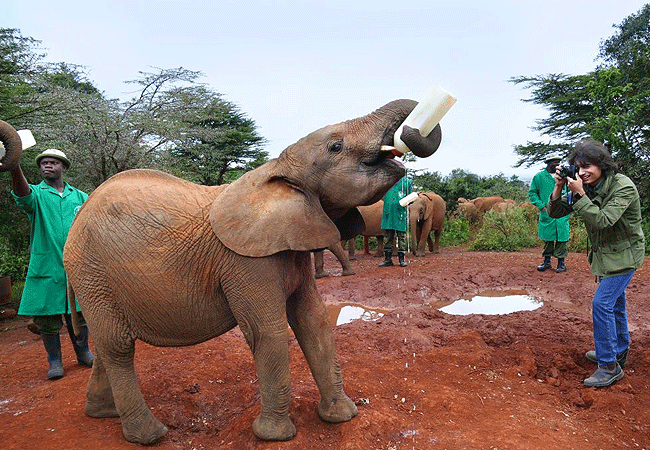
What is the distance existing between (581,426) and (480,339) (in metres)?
1.72

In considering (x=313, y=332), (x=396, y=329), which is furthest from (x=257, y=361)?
(x=396, y=329)

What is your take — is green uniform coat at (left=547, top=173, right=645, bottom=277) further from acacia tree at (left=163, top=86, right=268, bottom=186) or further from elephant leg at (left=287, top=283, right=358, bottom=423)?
acacia tree at (left=163, top=86, right=268, bottom=186)

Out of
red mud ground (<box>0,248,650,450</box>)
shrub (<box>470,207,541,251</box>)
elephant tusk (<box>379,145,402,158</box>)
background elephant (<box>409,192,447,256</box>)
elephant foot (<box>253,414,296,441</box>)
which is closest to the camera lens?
elephant tusk (<box>379,145,402,158</box>)

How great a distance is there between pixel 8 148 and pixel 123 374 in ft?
6.13

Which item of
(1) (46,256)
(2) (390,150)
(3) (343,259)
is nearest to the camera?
(2) (390,150)

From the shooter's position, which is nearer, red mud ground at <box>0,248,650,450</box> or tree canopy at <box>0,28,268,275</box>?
red mud ground at <box>0,248,650,450</box>

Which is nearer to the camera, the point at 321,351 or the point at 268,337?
the point at 268,337

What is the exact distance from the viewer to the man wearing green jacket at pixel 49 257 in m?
4.36

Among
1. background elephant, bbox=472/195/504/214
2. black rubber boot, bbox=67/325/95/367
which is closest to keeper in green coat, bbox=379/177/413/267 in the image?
black rubber boot, bbox=67/325/95/367

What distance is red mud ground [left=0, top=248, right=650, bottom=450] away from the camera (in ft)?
10.2

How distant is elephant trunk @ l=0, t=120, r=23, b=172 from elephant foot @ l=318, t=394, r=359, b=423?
289cm

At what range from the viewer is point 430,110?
7.94 feet

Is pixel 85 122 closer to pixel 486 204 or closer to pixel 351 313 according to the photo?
pixel 351 313

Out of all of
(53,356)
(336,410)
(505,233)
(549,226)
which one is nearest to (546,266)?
(549,226)
